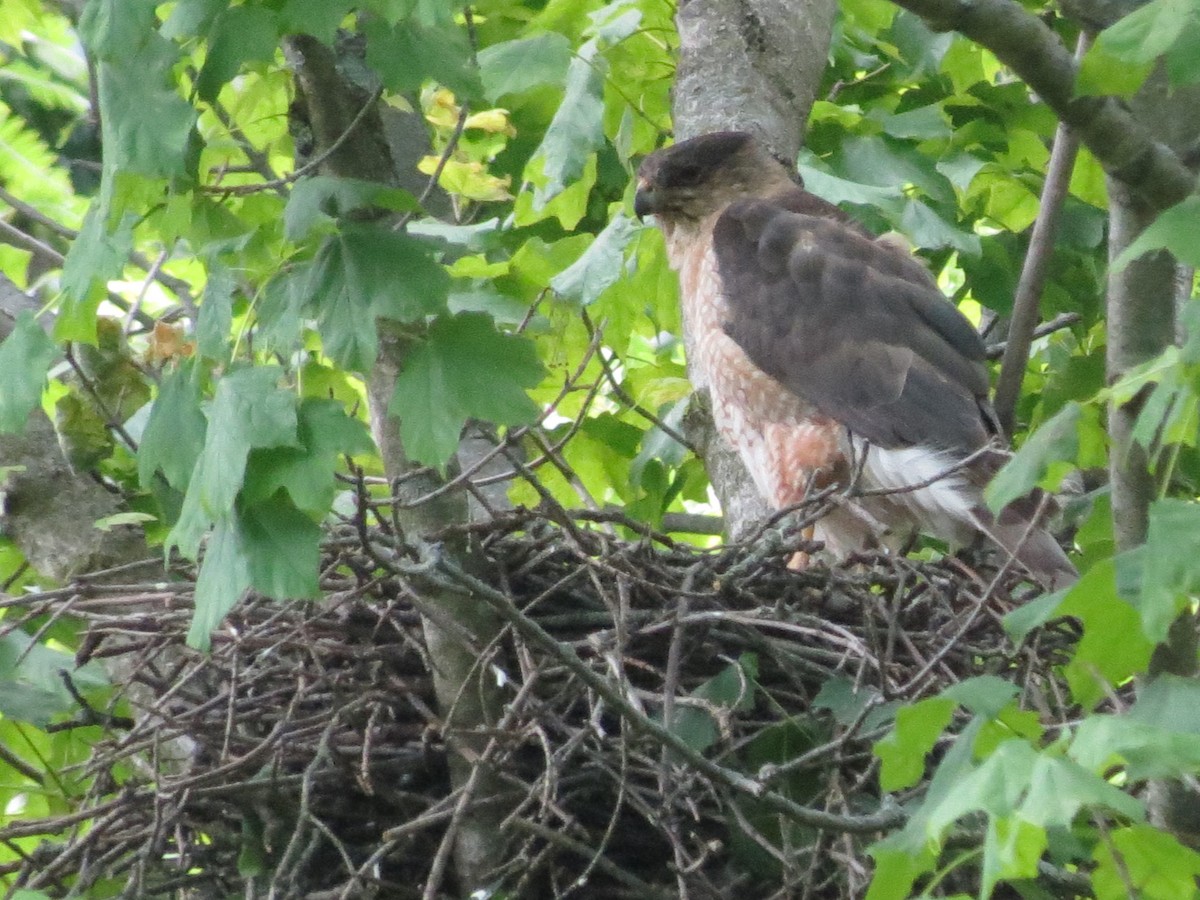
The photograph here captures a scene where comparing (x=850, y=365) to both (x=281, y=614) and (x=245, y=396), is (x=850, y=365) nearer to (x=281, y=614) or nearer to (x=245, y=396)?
(x=281, y=614)

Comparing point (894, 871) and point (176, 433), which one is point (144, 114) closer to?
point (176, 433)

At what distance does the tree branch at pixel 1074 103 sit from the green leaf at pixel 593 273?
117 cm

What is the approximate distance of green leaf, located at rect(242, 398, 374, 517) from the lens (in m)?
2.22

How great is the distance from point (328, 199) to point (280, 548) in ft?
1.78

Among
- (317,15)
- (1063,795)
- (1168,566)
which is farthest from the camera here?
(317,15)

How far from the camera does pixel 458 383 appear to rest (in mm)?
2424

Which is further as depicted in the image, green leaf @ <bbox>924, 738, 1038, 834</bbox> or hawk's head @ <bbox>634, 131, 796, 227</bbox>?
hawk's head @ <bbox>634, 131, 796, 227</bbox>

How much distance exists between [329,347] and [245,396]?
0.15 meters

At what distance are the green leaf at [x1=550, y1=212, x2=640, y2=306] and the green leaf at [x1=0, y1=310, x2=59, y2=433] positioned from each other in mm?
1186

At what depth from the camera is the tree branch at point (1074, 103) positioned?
230 centimetres

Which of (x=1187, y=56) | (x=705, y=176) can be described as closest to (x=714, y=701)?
(x=1187, y=56)

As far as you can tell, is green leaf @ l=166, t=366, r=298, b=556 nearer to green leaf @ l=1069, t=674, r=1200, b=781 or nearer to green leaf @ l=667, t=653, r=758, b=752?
green leaf @ l=667, t=653, r=758, b=752

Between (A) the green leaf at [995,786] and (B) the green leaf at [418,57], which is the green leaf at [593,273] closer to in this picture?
(B) the green leaf at [418,57]

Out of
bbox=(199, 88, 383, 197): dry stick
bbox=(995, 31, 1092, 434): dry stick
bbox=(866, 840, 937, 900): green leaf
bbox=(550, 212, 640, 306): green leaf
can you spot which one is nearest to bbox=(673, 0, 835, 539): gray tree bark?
bbox=(550, 212, 640, 306): green leaf
